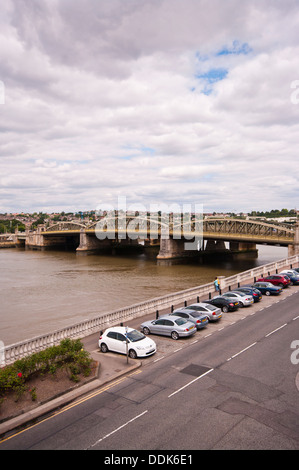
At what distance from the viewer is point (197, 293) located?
90.3 feet

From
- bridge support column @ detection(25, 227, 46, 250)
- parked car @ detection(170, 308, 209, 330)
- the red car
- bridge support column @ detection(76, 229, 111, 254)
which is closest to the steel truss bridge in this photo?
bridge support column @ detection(76, 229, 111, 254)

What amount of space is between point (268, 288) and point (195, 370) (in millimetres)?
16472

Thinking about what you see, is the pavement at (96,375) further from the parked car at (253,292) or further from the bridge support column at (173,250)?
the bridge support column at (173,250)

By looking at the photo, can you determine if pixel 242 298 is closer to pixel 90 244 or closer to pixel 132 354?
pixel 132 354

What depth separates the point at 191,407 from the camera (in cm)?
1106

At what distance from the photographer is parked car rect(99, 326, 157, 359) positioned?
15482 millimetres

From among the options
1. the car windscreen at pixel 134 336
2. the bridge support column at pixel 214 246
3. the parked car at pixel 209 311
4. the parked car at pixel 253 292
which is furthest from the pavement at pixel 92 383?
the bridge support column at pixel 214 246

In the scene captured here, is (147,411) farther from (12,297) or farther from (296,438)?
(12,297)

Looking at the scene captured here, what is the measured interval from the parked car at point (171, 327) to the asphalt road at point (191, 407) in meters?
0.99

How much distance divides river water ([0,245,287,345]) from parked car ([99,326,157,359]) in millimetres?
10797

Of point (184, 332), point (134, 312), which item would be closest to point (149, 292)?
point (134, 312)

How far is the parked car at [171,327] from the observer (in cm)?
1800

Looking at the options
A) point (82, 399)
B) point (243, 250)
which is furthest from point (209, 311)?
point (243, 250)
